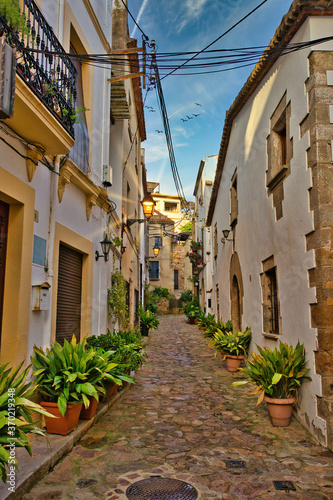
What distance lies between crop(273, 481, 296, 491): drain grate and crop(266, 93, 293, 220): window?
3898mm

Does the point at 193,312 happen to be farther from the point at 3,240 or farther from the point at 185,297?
the point at 3,240

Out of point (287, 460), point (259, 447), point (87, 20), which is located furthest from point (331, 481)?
point (87, 20)

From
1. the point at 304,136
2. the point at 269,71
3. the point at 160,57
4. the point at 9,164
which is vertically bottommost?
the point at 9,164

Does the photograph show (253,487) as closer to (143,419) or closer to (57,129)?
(143,419)

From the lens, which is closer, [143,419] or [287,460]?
[287,460]

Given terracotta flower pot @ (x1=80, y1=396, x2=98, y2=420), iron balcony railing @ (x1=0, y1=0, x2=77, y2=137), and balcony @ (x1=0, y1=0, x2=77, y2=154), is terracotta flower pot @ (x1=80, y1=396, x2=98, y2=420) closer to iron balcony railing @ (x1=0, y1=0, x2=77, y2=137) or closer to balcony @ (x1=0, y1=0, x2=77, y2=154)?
balcony @ (x1=0, y1=0, x2=77, y2=154)

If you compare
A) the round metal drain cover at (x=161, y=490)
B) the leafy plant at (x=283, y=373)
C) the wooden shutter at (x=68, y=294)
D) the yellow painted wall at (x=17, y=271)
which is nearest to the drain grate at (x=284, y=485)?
the round metal drain cover at (x=161, y=490)

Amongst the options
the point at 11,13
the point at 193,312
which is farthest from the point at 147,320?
the point at 11,13

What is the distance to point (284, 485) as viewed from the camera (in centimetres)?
363

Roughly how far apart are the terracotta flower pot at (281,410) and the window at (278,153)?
281 cm

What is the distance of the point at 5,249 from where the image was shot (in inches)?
171

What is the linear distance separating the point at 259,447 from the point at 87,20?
7391 mm

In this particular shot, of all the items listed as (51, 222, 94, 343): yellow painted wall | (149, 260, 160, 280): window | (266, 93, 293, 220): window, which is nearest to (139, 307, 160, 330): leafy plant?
(51, 222, 94, 343): yellow painted wall

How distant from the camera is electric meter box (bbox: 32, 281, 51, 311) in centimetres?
454
